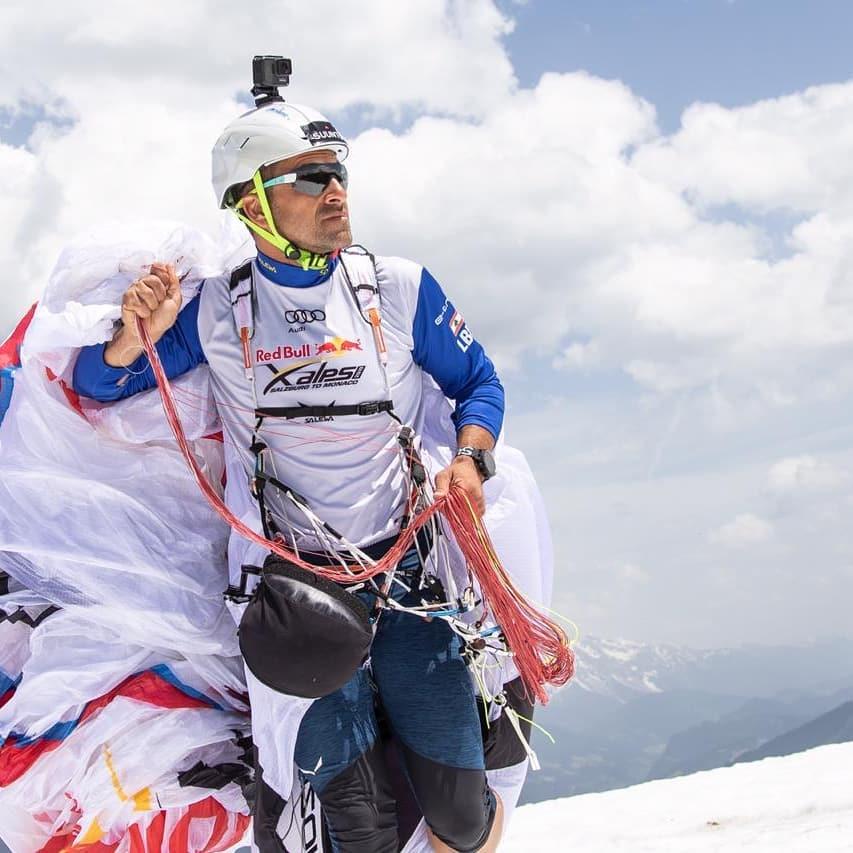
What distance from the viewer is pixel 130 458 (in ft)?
12.6

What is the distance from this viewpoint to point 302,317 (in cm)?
347

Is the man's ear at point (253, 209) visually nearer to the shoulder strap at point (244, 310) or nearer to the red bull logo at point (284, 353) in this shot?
the shoulder strap at point (244, 310)

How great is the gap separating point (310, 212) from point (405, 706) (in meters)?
1.83

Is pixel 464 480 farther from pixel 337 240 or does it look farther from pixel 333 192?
pixel 333 192

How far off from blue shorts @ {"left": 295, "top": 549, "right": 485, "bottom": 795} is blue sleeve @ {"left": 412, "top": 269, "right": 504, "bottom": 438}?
625 millimetres

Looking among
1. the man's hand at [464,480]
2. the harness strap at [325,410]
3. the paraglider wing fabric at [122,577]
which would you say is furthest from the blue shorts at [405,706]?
the harness strap at [325,410]

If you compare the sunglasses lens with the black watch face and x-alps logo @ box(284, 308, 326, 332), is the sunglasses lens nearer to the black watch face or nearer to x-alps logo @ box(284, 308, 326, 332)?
x-alps logo @ box(284, 308, 326, 332)

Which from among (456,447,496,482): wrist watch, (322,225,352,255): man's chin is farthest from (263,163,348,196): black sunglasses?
(456,447,496,482): wrist watch

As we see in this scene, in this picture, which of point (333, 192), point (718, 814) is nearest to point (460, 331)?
point (333, 192)

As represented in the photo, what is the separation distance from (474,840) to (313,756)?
0.71m

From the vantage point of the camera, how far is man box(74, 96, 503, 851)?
3383 mm

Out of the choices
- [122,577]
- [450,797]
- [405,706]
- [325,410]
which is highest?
[325,410]

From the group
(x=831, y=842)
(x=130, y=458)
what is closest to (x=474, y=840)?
(x=130, y=458)

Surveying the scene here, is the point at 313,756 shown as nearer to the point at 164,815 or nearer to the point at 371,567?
the point at 371,567
